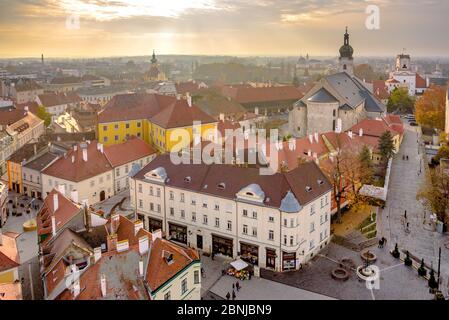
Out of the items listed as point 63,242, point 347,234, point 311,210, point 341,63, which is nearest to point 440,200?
point 347,234

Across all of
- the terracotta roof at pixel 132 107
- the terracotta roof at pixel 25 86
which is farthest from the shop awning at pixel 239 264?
the terracotta roof at pixel 25 86

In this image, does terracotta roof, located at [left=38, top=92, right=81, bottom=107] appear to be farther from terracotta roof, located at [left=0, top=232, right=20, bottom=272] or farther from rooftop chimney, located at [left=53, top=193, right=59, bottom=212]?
terracotta roof, located at [left=0, top=232, right=20, bottom=272]

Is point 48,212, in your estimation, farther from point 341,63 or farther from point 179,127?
point 341,63

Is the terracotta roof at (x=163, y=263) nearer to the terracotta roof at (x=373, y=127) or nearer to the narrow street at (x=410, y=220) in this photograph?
the narrow street at (x=410, y=220)

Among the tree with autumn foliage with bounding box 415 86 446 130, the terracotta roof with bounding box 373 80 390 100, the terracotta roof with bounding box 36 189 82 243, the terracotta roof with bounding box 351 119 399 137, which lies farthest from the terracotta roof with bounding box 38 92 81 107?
the tree with autumn foliage with bounding box 415 86 446 130

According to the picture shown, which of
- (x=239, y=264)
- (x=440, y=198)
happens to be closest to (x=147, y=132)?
(x=239, y=264)

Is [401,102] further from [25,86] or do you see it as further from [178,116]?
[25,86]
